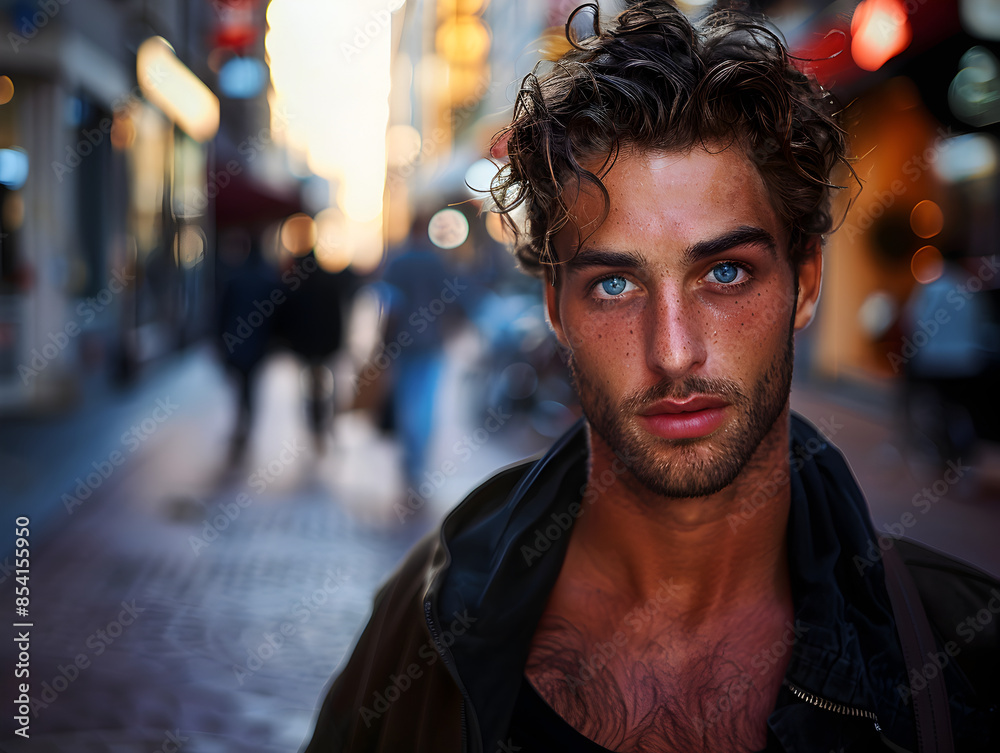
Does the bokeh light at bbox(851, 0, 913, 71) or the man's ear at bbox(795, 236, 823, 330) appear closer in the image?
the man's ear at bbox(795, 236, 823, 330)

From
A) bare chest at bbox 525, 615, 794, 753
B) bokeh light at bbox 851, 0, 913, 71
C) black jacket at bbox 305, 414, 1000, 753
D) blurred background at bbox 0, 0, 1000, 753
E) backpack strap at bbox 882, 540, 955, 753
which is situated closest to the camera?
backpack strap at bbox 882, 540, 955, 753

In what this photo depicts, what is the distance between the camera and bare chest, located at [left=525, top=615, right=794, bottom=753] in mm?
1625

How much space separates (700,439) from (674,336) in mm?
207

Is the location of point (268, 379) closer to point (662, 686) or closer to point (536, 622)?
point (536, 622)

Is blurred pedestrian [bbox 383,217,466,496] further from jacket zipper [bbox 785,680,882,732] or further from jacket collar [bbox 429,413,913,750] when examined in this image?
jacket zipper [bbox 785,680,882,732]

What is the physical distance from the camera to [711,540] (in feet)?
5.64

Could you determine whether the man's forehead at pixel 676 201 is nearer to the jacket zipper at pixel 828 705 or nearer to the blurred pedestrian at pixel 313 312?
the jacket zipper at pixel 828 705

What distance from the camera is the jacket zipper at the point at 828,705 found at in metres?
1.50

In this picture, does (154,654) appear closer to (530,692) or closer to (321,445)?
(530,692)

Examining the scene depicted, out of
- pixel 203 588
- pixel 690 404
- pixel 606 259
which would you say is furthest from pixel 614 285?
pixel 203 588

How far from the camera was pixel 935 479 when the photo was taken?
7.57 m

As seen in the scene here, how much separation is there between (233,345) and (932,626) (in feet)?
27.3

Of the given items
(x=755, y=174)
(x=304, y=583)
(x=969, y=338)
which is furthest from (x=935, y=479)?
(x=755, y=174)

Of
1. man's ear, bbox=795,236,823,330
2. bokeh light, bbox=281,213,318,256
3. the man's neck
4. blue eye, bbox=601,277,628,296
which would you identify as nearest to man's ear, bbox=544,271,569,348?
blue eye, bbox=601,277,628,296
